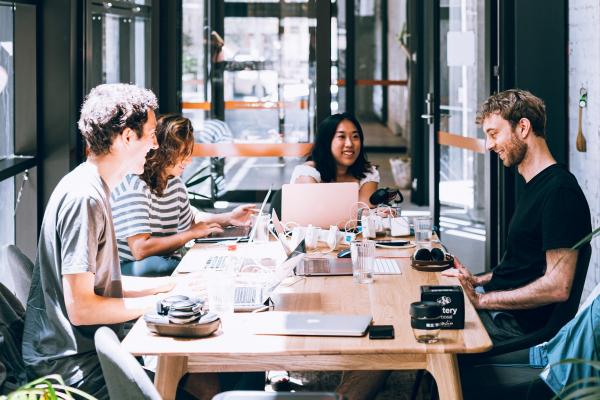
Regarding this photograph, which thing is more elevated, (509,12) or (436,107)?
(509,12)

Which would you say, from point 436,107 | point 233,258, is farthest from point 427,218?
point 436,107

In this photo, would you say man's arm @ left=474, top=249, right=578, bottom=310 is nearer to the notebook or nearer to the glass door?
the notebook

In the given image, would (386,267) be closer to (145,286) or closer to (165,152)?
(145,286)

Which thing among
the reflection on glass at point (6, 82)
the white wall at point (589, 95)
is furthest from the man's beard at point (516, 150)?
the reflection on glass at point (6, 82)

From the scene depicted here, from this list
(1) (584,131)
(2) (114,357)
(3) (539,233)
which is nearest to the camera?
(2) (114,357)

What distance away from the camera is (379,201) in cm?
477

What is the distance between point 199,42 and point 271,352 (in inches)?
160

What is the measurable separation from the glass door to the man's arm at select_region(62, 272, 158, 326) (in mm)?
3622

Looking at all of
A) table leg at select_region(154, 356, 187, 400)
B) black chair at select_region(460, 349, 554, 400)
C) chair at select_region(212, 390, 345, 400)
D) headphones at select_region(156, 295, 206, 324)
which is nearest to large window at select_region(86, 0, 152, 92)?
headphones at select_region(156, 295, 206, 324)

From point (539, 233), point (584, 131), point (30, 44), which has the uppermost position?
point (30, 44)

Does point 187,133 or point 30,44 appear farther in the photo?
point 30,44

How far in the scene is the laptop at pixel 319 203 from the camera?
4465mm

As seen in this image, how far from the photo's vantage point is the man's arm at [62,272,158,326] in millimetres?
2932

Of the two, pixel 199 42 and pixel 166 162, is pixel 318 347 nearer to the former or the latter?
pixel 166 162
